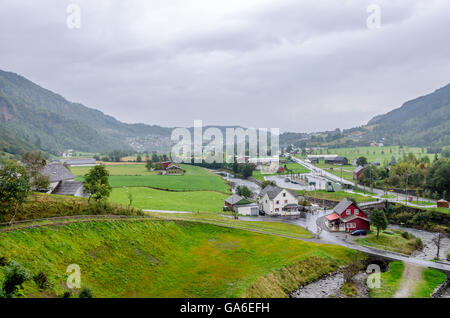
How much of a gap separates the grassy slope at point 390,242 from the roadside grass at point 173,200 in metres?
30.3

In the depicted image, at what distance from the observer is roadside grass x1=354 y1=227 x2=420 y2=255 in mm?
46403

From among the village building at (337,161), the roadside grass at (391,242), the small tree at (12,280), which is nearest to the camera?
the small tree at (12,280)

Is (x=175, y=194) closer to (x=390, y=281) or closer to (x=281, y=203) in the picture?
(x=281, y=203)

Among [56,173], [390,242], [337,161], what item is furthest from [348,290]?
[337,161]

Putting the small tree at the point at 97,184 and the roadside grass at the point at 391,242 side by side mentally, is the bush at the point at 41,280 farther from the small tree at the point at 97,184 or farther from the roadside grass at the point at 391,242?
the roadside grass at the point at 391,242

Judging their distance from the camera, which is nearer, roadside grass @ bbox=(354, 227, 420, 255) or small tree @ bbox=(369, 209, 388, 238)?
roadside grass @ bbox=(354, 227, 420, 255)

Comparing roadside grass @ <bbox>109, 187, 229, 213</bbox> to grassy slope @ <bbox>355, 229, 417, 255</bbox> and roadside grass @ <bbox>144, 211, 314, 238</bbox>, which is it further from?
grassy slope @ <bbox>355, 229, 417, 255</bbox>

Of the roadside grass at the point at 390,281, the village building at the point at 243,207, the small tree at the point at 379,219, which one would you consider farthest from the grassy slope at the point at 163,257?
the village building at the point at 243,207

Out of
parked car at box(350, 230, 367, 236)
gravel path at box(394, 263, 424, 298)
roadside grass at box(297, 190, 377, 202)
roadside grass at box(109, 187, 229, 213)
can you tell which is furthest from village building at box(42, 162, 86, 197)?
roadside grass at box(297, 190, 377, 202)

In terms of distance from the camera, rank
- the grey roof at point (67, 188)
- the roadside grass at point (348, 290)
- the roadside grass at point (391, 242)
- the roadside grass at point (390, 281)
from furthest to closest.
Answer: the grey roof at point (67, 188), the roadside grass at point (391, 242), the roadside grass at point (390, 281), the roadside grass at point (348, 290)

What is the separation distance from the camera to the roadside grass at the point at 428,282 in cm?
3256

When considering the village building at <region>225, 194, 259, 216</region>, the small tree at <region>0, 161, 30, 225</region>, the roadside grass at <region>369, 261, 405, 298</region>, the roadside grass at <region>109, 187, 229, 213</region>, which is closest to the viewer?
the small tree at <region>0, 161, 30, 225</region>
